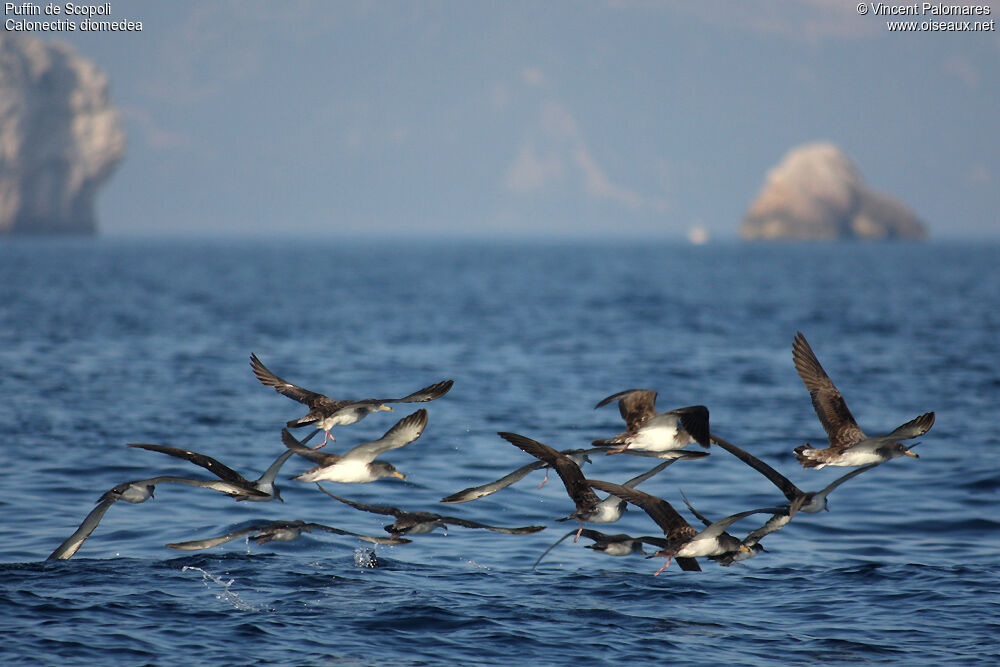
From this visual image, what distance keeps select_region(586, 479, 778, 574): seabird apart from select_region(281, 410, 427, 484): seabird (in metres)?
2.04

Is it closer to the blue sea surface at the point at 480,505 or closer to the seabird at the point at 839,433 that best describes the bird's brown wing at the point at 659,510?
the blue sea surface at the point at 480,505

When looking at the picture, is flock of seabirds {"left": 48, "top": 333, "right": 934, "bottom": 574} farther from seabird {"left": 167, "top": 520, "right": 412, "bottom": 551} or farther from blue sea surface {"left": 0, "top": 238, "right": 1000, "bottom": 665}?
blue sea surface {"left": 0, "top": 238, "right": 1000, "bottom": 665}

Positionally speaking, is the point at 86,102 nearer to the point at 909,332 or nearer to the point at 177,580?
the point at 909,332

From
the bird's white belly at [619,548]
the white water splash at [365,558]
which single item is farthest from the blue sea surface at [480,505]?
the bird's white belly at [619,548]

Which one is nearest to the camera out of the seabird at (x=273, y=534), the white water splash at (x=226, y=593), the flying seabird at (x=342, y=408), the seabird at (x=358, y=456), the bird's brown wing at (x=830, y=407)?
the seabird at (x=358, y=456)

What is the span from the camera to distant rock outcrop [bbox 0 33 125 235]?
596ft

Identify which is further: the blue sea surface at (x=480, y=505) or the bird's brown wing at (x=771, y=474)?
the blue sea surface at (x=480, y=505)

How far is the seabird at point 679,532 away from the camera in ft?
39.4

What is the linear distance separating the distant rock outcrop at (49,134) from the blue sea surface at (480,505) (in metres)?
152

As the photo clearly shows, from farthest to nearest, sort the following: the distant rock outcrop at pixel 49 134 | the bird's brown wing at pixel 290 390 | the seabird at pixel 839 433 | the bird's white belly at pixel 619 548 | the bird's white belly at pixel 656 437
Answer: the distant rock outcrop at pixel 49 134, the bird's brown wing at pixel 290 390, the bird's white belly at pixel 619 548, the seabird at pixel 839 433, the bird's white belly at pixel 656 437

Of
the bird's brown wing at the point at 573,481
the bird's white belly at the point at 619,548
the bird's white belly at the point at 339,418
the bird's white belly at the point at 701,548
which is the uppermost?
the bird's white belly at the point at 339,418

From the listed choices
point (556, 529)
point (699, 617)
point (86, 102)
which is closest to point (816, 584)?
point (699, 617)

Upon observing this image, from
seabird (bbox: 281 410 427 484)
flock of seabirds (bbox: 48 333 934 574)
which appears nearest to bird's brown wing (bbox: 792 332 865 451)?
flock of seabirds (bbox: 48 333 934 574)

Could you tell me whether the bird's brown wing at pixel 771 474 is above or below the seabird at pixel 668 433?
below
